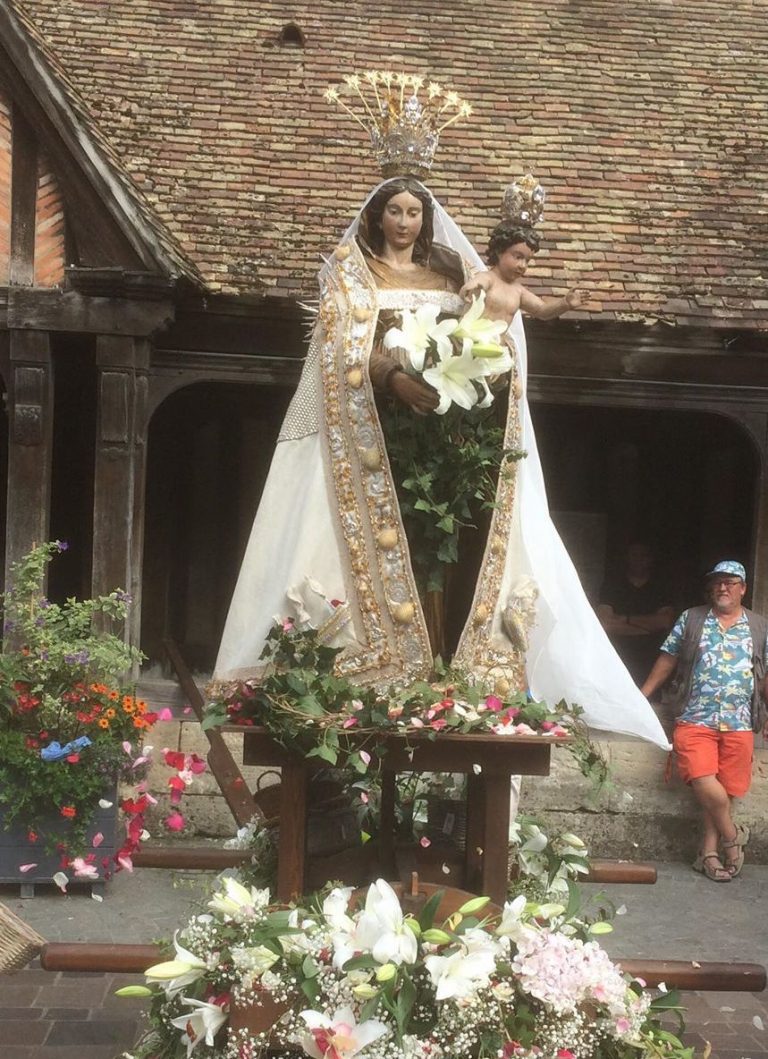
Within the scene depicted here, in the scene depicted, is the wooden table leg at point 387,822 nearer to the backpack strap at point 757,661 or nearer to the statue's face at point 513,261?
the statue's face at point 513,261

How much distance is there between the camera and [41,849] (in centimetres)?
658

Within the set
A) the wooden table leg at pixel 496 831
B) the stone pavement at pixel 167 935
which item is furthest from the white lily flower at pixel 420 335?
the stone pavement at pixel 167 935

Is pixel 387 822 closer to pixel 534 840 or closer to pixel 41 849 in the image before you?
pixel 534 840

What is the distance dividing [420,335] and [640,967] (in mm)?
1965

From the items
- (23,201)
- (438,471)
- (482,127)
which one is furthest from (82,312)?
(438,471)

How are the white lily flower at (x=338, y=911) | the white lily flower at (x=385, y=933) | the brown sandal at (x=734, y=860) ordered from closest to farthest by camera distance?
the white lily flower at (x=385, y=933)
the white lily flower at (x=338, y=911)
the brown sandal at (x=734, y=860)

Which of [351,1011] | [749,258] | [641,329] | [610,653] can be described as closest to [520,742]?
[610,653]

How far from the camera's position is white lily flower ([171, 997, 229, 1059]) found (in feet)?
11.0

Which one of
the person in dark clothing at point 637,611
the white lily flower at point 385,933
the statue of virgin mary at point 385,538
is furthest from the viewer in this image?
the person in dark clothing at point 637,611

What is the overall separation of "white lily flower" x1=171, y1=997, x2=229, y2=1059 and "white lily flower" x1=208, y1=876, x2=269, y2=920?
0.26 meters

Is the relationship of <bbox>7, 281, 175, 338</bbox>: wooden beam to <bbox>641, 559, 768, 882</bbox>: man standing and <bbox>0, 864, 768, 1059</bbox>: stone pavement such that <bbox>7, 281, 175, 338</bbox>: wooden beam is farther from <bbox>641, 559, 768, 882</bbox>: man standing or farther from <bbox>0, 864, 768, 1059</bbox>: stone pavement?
<bbox>641, 559, 768, 882</bbox>: man standing

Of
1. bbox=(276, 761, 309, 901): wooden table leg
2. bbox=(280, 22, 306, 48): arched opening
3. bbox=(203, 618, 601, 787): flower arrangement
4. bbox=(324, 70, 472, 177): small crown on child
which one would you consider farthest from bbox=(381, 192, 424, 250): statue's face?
bbox=(280, 22, 306, 48): arched opening

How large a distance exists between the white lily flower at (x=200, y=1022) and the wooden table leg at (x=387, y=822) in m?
0.91

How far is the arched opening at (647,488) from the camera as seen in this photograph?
9766 mm
